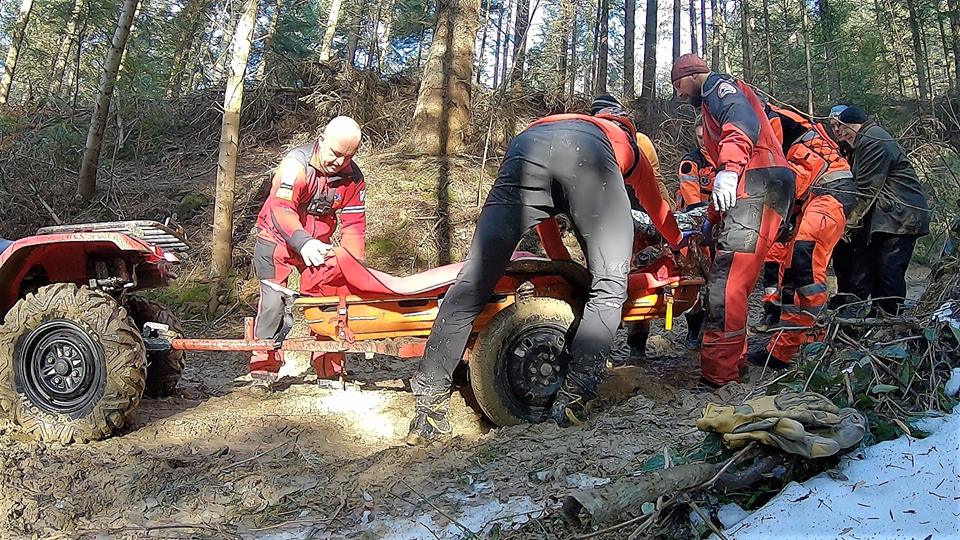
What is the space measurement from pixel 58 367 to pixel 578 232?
10.0 ft

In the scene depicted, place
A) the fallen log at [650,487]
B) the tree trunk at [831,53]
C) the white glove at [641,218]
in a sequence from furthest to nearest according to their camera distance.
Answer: the tree trunk at [831,53]
the white glove at [641,218]
the fallen log at [650,487]

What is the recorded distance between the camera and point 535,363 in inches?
156

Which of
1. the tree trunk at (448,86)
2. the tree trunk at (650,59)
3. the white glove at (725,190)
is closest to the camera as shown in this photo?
the white glove at (725,190)

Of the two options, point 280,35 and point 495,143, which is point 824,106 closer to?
point 495,143

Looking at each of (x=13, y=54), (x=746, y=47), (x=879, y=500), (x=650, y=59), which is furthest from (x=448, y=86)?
(x=13, y=54)

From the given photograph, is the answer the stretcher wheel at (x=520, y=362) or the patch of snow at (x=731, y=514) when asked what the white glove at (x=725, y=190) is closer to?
the stretcher wheel at (x=520, y=362)

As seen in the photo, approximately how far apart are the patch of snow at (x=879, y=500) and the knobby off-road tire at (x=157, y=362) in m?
4.02

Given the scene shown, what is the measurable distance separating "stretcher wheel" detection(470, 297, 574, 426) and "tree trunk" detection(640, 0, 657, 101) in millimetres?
11215

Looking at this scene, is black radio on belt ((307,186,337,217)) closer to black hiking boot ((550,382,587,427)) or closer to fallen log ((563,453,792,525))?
black hiking boot ((550,382,587,427))

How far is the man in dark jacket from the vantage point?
211 inches

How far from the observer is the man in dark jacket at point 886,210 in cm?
535

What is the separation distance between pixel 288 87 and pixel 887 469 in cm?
1243

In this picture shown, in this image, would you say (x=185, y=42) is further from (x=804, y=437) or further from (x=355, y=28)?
(x=804, y=437)

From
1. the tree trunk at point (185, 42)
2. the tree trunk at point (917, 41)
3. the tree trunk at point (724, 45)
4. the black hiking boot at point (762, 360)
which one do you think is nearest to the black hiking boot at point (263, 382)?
the black hiking boot at point (762, 360)
